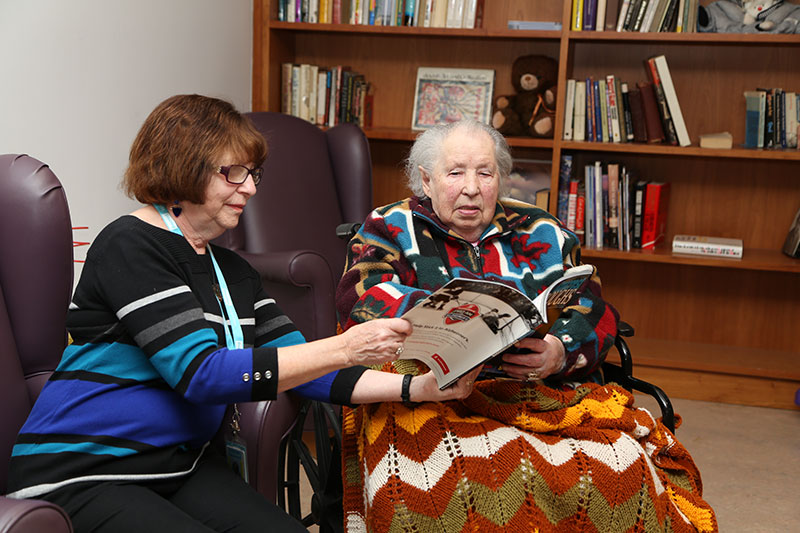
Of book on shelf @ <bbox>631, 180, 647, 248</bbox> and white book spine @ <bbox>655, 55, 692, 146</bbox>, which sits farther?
book on shelf @ <bbox>631, 180, 647, 248</bbox>

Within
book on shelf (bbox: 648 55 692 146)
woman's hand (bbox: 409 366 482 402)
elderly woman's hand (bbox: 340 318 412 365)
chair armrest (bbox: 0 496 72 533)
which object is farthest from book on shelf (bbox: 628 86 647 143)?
chair armrest (bbox: 0 496 72 533)

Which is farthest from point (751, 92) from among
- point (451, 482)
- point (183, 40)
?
point (451, 482)

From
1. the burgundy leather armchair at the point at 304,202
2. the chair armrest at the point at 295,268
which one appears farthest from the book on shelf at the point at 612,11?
the chair armrest at the point at 295,268

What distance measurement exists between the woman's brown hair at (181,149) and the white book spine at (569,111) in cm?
220

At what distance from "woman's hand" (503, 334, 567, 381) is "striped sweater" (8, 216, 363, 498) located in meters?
0.53

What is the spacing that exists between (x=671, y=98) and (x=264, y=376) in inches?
98.6

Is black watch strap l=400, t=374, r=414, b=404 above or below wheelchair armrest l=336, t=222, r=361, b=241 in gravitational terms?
below

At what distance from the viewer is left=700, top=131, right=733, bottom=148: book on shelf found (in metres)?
3.19

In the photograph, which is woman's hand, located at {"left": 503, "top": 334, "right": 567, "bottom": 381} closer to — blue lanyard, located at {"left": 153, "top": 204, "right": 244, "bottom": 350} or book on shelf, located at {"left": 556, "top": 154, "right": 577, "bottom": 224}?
blue lanyard, located at {"left": 153, "top": 204, "right": 244, "bottom": 350}

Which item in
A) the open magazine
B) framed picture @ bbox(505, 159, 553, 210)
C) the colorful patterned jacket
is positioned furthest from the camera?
framed picture @ bbox(505, 159, 553, 210)

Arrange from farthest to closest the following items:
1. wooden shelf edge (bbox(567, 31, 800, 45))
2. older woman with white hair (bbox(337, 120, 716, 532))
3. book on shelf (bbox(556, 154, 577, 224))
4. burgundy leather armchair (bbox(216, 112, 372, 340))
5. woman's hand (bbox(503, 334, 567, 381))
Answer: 1. book on shelf (bbox(556, 154, 577, 224))
2. wooden shelf edge (bbox(567, 31, 800, 45))
3. burgundy leather armchair (bbox(216, 112, 372, 340))
4. woman's hand (bbox(503, 334, 567, 381))
5. older woman with white hair (bbox(337, 120, 716, 532))

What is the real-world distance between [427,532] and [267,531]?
0.29 metres

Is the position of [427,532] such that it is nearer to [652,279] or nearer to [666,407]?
[666,407]

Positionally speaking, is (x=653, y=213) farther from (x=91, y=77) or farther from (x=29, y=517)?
(x=29, y=517)
